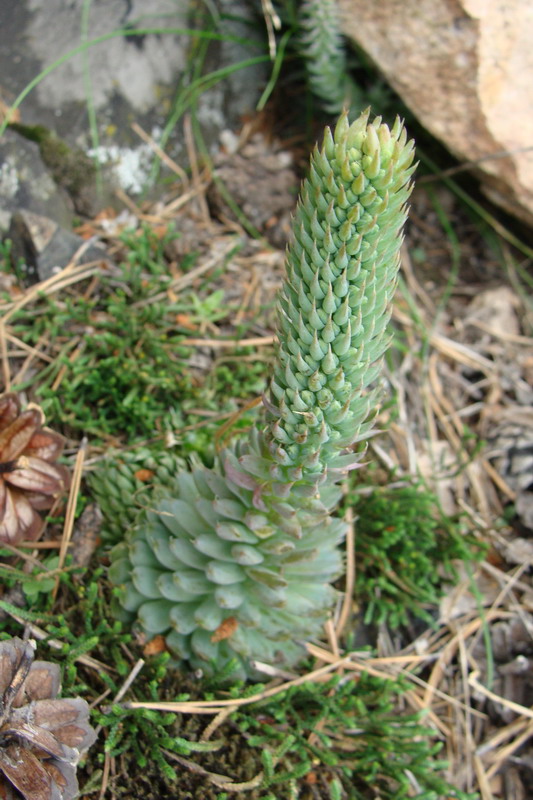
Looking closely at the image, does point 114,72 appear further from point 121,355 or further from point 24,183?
point 121,355

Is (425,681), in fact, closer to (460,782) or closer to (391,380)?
(460,782)

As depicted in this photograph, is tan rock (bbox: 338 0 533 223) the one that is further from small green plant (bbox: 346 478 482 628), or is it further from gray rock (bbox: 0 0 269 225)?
small green plant (bbox: 346 478 482 628)

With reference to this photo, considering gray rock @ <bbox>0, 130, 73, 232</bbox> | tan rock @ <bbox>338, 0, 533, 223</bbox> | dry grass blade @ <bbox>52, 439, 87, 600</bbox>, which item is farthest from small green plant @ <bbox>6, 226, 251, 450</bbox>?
tan rock @ <bbox>338, 0, 533, 223</bbox>

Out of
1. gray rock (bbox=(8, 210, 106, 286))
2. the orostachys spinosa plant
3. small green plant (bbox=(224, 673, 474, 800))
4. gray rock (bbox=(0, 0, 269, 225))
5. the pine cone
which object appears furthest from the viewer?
gray rock (bbox=(0, 0, 269, 225))

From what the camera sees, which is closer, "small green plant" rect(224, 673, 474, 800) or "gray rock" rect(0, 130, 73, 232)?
"small green plant" rect(224, 673, 474, 800)

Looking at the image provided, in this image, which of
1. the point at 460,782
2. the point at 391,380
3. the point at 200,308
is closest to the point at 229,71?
the point at 200,308

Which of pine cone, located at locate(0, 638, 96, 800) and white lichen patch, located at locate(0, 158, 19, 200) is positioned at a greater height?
white lichen patch, located at locate(0, 158, 19, 200)

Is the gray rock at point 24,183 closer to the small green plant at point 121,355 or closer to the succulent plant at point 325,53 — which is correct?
the small green plant at point 121,355
